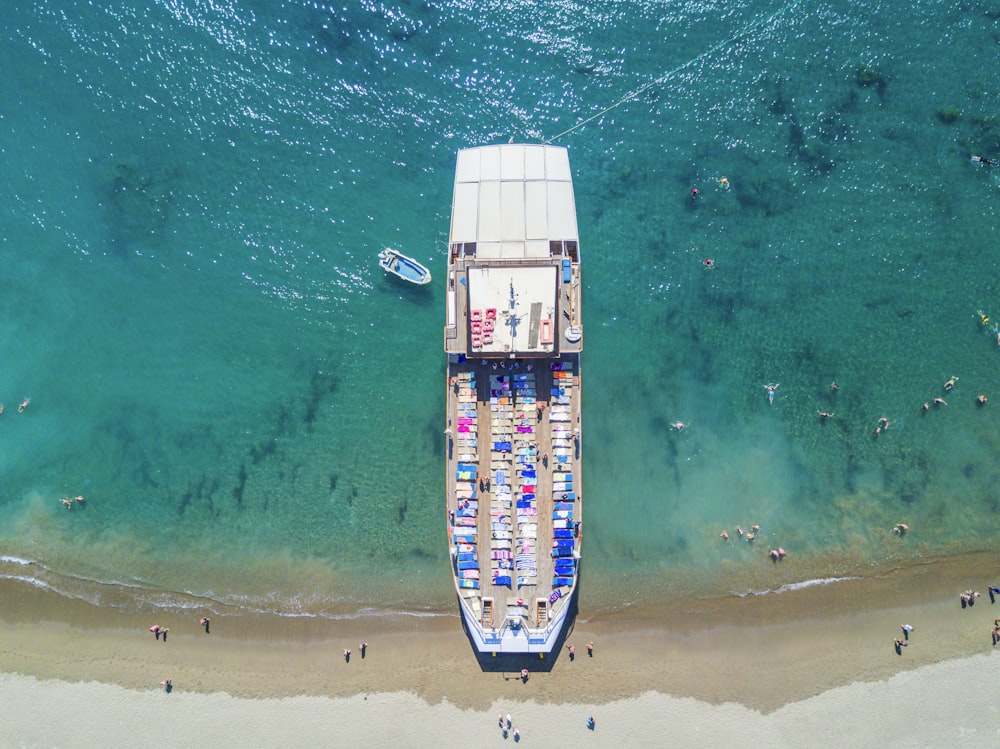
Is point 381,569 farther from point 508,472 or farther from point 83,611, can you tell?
point 83,611

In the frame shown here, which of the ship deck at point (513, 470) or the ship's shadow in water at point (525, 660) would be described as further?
the ship's shadow in water at point (525, 660)

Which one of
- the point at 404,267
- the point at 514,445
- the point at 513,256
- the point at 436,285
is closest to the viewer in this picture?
the point at 513,256

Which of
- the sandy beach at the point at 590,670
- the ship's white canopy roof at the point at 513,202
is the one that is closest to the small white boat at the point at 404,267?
the ship's white canopy roof at the point at 513,202

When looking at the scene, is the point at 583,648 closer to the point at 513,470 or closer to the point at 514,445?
the point at 513,470

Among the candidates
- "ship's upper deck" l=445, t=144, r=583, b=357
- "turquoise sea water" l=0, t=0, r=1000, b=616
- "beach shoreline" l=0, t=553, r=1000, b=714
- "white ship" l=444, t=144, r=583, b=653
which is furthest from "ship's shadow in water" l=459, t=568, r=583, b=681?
"ship's upper deck" l=445, t=144, r=583, b=357

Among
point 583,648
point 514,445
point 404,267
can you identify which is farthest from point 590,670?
point 404,267

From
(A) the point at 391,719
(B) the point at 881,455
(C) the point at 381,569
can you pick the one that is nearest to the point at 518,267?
(C) the point at 381,569

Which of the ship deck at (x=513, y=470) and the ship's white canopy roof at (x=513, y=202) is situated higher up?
the ship's white canopy roof at (x=513, y=202)

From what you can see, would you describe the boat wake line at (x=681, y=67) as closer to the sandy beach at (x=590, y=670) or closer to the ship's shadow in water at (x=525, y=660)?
the ship's shadow in water at (x=525, y=660)
